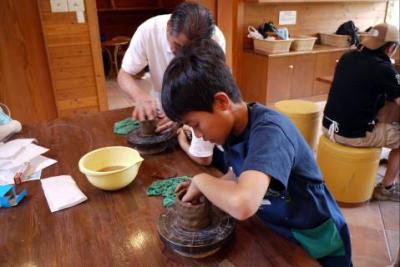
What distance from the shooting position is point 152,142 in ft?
4.11

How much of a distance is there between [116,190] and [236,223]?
412mm

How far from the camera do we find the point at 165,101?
81cm

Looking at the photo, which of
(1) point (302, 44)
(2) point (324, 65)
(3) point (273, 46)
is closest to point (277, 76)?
(3) point (273, 46)

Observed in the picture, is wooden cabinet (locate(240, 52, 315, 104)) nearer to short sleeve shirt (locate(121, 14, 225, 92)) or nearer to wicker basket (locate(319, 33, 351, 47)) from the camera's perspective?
wicker basket (locate(319, 33, 351, 47))

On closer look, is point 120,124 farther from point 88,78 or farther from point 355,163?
point 88,78

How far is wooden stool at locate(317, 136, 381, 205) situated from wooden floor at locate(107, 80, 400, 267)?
96 millimetres

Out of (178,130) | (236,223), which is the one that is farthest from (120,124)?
(236,223)

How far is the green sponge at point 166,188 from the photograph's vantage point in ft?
3.18

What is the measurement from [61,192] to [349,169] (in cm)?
180

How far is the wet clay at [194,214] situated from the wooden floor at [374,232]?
1.18 metres

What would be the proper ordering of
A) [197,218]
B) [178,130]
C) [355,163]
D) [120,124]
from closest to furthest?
[197,218]
[178,130]
[120,124]
[355,163]

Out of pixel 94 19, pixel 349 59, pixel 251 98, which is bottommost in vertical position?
pixel 251 98

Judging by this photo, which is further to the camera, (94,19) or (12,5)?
(94,19)

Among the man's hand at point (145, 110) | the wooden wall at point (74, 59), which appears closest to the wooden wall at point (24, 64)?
the wooden wall at point (74, 59)
